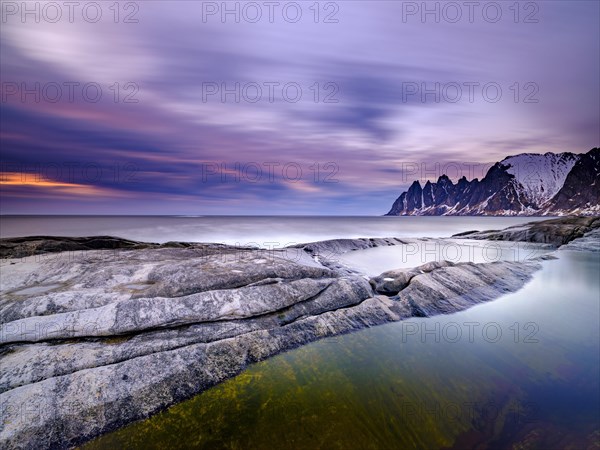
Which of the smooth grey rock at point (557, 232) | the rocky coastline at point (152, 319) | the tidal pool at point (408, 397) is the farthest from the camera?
the smooth grey rock at point (557, 232)

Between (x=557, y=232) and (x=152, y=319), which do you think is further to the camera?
(x=557, y=232)

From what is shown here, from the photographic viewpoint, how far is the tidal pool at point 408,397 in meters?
7.48

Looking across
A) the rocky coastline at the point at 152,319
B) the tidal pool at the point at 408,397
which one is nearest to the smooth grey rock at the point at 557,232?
the rocky coastline at the point at 152,319

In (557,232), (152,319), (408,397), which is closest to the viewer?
(408,397)

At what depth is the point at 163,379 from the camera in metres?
9.20

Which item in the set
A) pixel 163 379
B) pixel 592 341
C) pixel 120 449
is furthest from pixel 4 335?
pixel 592 341

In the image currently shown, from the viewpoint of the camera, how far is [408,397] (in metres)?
9.12

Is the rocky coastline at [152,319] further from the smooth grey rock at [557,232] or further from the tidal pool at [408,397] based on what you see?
the smooth grey rock at [557,232]

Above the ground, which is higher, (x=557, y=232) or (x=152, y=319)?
(x=557, y=232)

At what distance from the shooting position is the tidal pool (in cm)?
748

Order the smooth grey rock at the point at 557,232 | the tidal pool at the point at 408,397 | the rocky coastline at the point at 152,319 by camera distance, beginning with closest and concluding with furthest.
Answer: the tidal pool at the point at 408,397 → the rocky coastline at the point at 152,319 → the smooth grey rock at the point at 557,232

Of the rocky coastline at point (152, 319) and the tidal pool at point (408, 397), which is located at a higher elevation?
the rocky coastline at point (152, 319)

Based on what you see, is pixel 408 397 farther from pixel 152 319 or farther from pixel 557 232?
pixel 557 232

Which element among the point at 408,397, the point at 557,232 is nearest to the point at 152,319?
the point at 408,397
